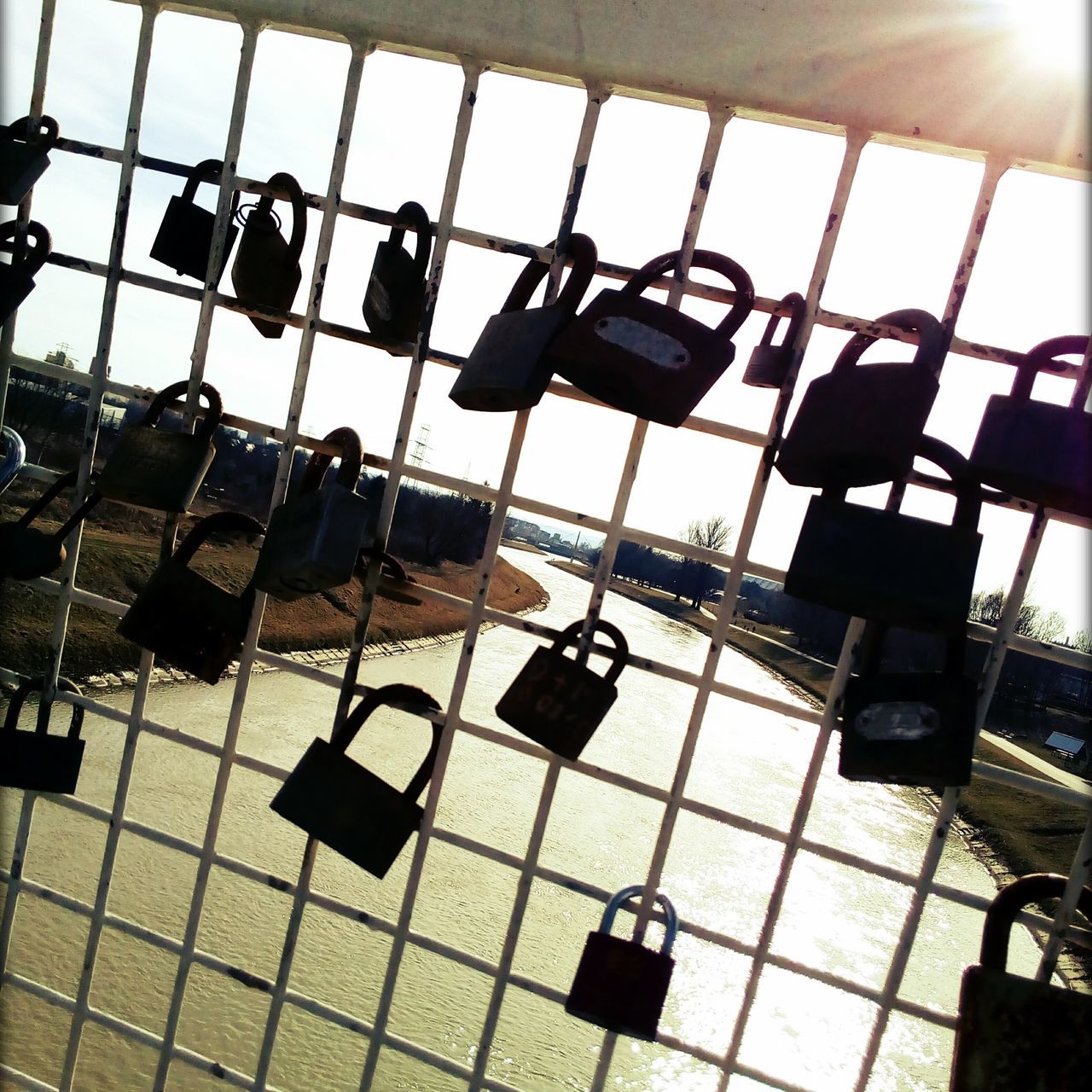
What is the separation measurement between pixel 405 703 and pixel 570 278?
2.68ft

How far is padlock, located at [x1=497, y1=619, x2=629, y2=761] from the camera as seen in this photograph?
1.34 m

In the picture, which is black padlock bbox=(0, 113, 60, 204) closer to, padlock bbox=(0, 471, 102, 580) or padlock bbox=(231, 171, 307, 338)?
padlock bbox=(231, 171, 307, 338)

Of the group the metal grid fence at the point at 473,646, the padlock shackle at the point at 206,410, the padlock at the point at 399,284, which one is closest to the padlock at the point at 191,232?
the metal grid fence at the point at 473,646

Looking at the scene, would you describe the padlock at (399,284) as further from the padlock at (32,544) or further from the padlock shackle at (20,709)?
the padlock shackle at (20,709)

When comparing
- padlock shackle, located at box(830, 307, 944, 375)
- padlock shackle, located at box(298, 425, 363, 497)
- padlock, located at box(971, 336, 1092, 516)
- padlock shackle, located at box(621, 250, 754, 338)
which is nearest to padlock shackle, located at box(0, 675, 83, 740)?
padlock shackle, located at box(298, 425, 363, 497)

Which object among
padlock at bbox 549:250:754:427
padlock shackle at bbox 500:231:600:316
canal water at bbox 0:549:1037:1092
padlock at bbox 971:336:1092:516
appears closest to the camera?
padlock at bbox 971:336:1092:516

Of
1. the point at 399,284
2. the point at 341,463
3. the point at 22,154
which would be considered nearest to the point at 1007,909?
the point at 341,463

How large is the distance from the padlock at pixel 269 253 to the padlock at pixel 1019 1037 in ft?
5.25

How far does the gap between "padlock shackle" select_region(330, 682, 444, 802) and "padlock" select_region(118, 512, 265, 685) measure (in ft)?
0.87

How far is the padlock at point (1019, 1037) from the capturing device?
1.15 meters

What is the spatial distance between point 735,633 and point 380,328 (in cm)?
5370

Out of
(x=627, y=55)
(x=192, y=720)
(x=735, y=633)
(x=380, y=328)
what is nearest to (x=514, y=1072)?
(x=380, y=328)

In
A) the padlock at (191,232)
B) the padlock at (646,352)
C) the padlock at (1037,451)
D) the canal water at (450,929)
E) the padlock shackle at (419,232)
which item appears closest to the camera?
the padlock at (1037,451)

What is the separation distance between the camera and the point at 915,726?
118 centimetres
